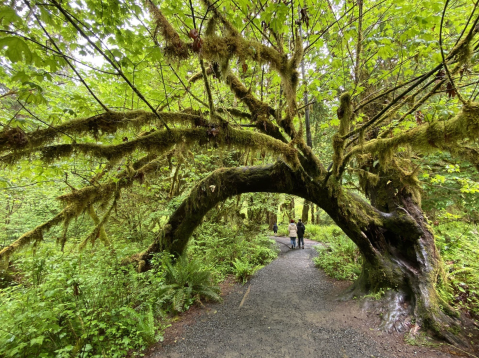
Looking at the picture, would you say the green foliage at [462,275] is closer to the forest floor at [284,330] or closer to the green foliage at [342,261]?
the forest floor at [284,330]

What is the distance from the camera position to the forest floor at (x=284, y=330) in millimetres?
3598

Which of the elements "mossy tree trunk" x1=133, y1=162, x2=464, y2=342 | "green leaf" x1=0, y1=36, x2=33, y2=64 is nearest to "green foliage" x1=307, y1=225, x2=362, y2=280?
"mossy tree trunk" x1=133, y1=162, x2=464, y2=342

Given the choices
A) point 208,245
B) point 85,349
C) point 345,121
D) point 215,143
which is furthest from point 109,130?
point 208,245

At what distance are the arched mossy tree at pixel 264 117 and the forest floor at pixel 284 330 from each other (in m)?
0.85

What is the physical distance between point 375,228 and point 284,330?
133 inches

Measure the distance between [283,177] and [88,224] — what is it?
8878 mm

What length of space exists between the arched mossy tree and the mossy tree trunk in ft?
0.09

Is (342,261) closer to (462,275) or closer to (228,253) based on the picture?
(462,275)

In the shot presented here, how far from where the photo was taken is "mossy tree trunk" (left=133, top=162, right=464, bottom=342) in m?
4.36

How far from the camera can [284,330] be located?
422cm

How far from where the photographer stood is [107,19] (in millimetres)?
3100

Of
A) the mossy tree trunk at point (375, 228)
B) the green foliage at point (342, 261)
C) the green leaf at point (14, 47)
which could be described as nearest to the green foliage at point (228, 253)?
the green foliage at point (342, 261)

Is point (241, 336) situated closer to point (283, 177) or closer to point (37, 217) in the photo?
point (283, 177)

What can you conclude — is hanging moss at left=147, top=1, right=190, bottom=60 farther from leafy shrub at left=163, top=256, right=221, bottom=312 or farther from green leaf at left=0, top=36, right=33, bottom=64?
leafy shrub at left=163, top=256, right=221, bottom=312
